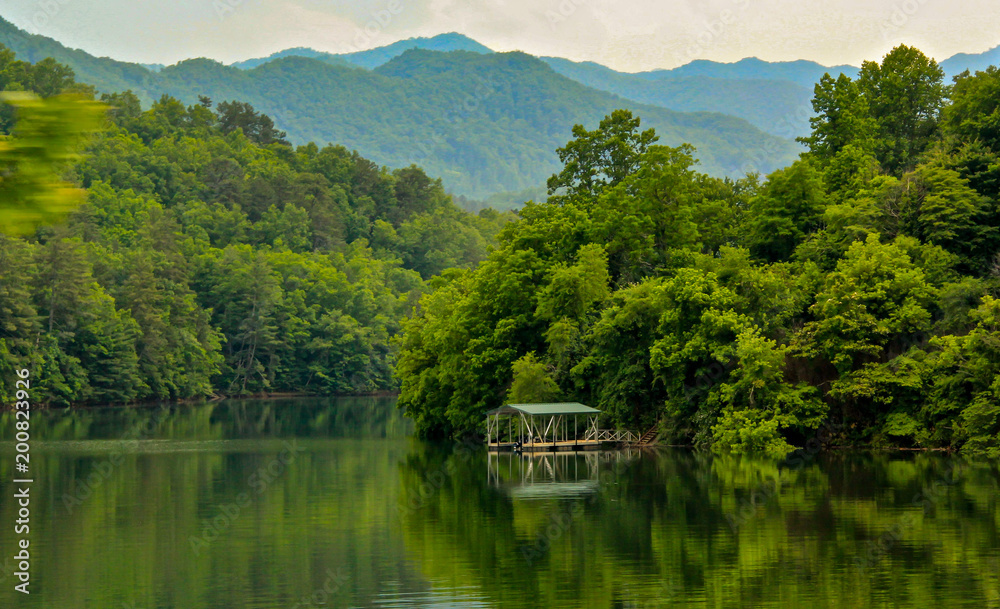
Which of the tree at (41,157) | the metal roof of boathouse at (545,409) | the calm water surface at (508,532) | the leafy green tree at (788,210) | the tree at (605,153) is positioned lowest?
the calm water surface at (508,532)

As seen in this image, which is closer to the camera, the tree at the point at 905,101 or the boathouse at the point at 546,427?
the boathouse at the point at 546,427

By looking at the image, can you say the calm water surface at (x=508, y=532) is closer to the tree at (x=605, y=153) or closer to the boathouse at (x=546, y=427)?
the boathouse at (x=546, y=427)

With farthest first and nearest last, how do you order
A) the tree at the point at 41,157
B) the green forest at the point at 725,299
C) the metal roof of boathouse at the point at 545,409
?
the metal roof of boathouse at the point at 545,409 → the green forest at the point at 725,299 → the tree at the point at 41,157

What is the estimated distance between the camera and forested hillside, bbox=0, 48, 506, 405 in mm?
94562

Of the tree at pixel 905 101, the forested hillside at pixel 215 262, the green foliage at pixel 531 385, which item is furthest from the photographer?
the forested hillside at pixel 215 262

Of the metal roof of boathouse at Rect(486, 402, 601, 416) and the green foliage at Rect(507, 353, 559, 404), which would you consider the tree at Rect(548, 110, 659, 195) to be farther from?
the metal roof of boathouse at Rect(486, 402, 601, 416)

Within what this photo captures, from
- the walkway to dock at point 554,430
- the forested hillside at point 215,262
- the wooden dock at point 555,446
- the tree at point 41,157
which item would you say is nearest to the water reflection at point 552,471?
the wooden dock at point 555,446

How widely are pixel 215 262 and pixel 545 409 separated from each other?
79272mm

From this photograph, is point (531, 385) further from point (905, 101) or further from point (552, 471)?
point (905, 101)

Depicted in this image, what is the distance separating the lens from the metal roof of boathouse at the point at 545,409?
52.3m

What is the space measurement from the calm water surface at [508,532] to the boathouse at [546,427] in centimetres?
432

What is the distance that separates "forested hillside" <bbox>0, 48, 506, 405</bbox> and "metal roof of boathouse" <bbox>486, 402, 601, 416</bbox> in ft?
115

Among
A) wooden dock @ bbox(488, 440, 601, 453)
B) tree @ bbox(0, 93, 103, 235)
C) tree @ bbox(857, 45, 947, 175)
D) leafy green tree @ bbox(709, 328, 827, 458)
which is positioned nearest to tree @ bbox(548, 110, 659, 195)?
tree @ bbox(857, 45, 947, 175)

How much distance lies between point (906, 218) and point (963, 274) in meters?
3.89
